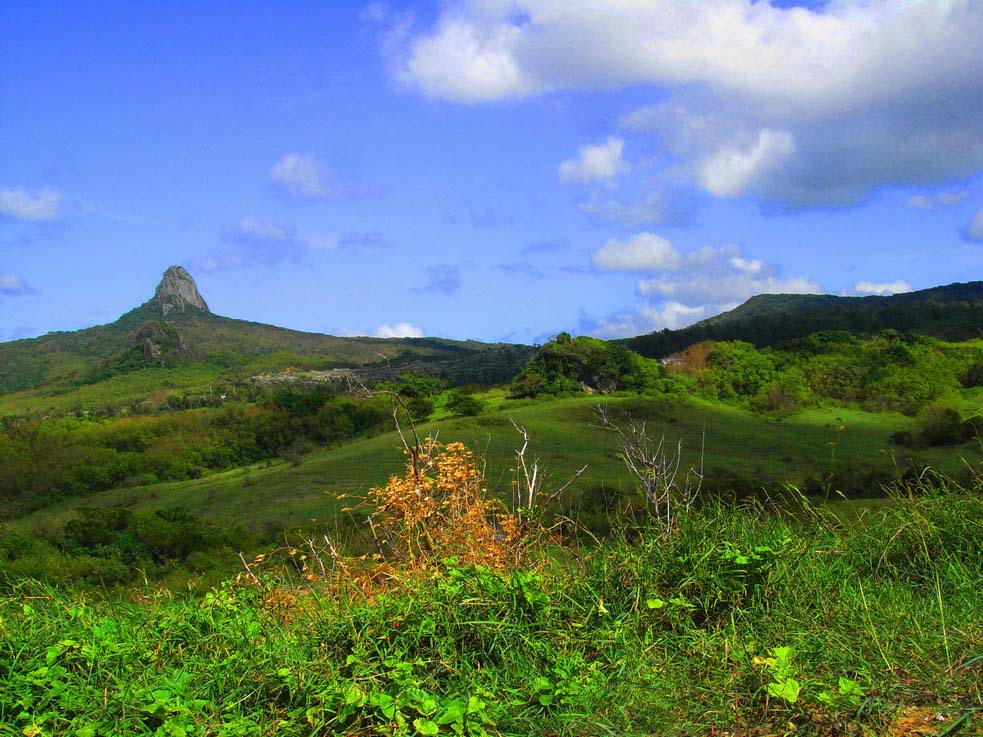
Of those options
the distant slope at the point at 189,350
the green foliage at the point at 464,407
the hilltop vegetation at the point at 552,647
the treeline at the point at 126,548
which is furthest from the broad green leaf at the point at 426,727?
the distant slope at the point at 189,350

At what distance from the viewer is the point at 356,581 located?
12.7 ft

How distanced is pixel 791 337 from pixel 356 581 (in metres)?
37.8

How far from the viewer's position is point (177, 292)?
123 metres

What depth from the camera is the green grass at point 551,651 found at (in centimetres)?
256

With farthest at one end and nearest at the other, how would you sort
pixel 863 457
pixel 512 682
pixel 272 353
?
1. pixel 272 353
2. pixel 863 457
3. pixel 512 682

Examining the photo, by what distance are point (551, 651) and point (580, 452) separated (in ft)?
51.9

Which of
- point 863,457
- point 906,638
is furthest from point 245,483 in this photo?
point 906,638

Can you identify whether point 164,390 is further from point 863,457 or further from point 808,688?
point 808,688

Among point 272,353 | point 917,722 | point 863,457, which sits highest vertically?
point 272,353

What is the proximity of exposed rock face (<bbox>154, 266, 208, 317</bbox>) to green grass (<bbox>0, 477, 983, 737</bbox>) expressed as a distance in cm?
12677

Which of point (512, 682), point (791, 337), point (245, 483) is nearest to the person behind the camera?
point (512, 682)

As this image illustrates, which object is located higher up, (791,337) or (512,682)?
(791,337)

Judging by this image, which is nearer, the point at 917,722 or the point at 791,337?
the point at 917,722

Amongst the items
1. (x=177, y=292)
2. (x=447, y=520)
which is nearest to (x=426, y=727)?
(x=447, y=520)
